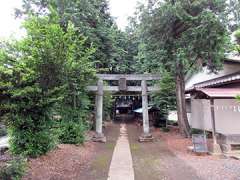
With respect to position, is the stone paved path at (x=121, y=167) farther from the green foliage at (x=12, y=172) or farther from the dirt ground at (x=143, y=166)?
the green foliage at (x=12, y=172)

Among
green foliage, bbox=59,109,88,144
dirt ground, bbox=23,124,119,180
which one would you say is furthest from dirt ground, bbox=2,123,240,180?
green foliage, bbox=59,109,88,144

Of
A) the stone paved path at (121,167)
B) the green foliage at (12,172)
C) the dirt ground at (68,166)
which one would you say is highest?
the green foliage at (12,172)

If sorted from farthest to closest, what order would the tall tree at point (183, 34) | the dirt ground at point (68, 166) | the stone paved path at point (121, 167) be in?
the tall tree at point (183, 34)
the stone paved path at point (121, 167)
the dirt ground at point (68, 166)

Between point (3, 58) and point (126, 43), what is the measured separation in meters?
24.3

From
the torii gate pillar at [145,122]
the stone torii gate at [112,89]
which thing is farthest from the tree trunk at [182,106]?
the torii gate pillar at [145,122]

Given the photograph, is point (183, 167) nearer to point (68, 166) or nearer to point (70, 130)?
point (68, 166)

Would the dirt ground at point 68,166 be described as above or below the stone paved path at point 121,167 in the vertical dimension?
above

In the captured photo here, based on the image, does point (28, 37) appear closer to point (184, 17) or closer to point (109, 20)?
point (184, 17)

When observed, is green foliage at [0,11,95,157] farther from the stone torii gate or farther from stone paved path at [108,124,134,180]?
the stone torii gate

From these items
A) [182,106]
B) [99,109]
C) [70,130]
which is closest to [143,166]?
[70,130]

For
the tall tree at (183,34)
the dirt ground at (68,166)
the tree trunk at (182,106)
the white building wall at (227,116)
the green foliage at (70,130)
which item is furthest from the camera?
the tree trunk at (182,106)

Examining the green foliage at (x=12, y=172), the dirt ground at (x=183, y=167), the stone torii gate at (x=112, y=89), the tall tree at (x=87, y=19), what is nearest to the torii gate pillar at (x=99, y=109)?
the stone torii gate at (x=112, y=89)

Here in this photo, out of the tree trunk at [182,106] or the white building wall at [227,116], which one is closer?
the white building wall at [227,116]

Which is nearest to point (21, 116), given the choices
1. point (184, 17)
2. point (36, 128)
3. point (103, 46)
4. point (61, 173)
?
point (36, 128)
